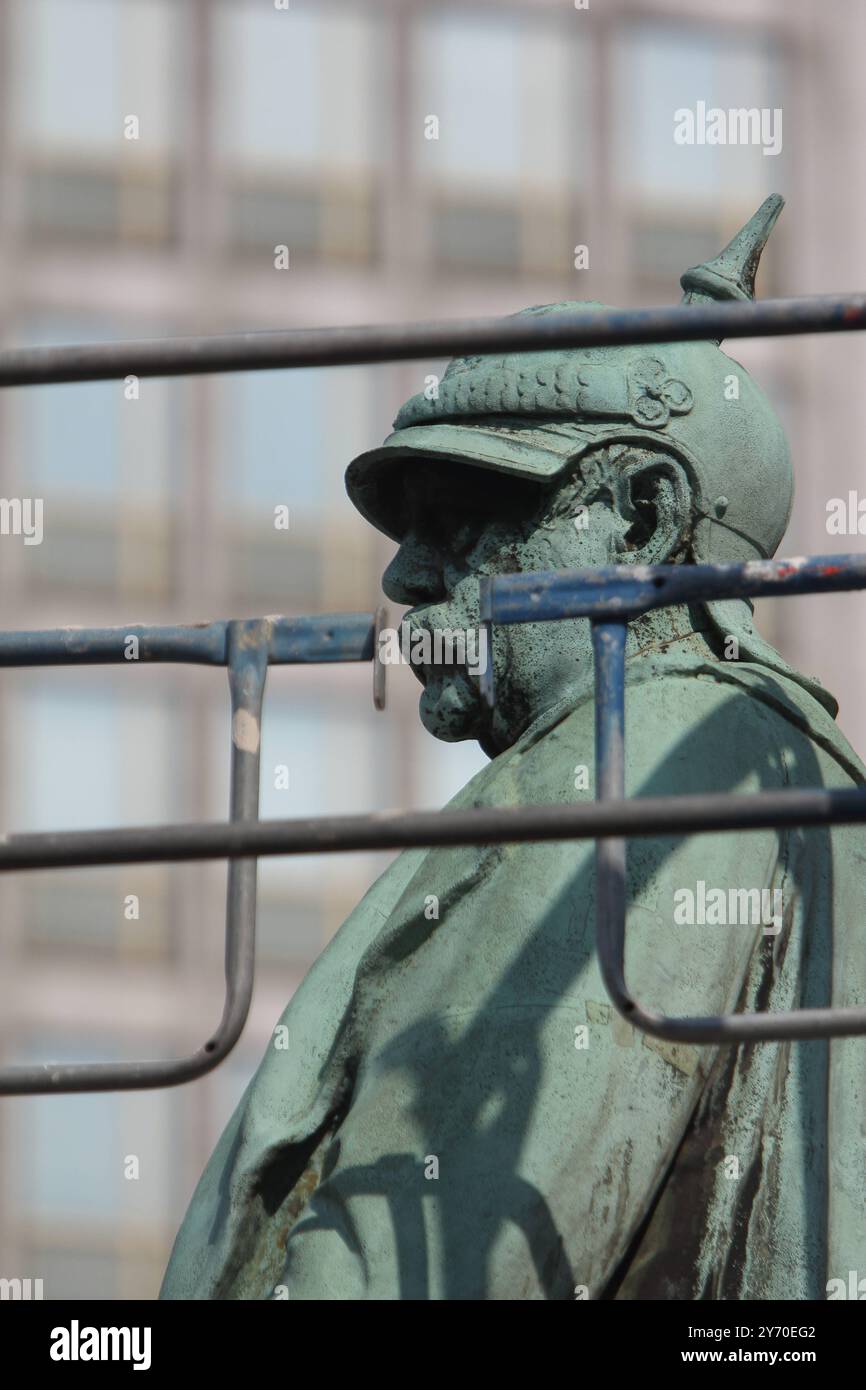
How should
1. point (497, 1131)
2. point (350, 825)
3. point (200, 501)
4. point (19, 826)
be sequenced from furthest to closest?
point (200, 501) → point (19, 826) → point (497, 1131) → point (350, 825)

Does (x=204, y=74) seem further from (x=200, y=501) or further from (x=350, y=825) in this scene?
(x=350, y=825)

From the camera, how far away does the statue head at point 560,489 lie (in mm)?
7637

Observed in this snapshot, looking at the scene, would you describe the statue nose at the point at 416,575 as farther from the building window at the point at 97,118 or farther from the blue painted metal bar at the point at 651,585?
the building window at the point at 97,118

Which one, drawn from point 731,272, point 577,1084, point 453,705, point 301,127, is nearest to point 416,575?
point 453,705

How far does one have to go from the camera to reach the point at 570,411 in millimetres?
7680

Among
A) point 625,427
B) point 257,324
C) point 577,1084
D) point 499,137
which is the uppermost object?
point 499,137

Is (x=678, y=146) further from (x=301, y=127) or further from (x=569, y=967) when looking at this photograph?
(x=569, y=967)

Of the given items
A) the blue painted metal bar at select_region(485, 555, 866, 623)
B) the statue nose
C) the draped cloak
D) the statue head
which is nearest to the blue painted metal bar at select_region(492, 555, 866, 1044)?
the blue painted metal bar at select_region(485, 555, 866, 623)

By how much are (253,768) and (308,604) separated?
27783 millimetres

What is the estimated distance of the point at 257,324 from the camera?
33.8m

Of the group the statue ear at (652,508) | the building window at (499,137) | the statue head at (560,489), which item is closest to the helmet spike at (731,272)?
the statue head at (560,489)

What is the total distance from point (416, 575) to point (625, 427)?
500 mm

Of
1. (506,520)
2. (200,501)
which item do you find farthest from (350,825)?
(200,501)

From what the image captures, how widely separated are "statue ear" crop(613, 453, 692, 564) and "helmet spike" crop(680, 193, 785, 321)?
0.51 meters
